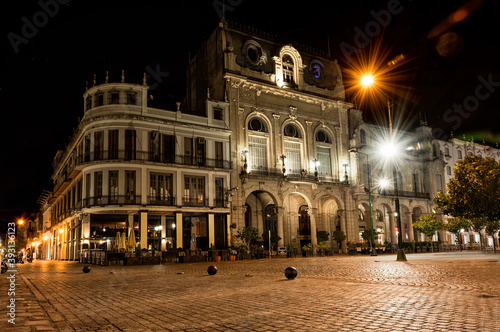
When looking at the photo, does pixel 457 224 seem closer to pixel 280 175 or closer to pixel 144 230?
pixel 280 175

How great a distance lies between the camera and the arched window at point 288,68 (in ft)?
145

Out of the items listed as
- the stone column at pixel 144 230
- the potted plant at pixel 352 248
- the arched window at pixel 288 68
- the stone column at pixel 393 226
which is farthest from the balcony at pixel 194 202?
the stone column at pixel 393 226

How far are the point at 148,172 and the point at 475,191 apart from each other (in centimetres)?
2518

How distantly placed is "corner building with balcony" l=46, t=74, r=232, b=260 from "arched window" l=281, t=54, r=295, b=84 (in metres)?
9.14

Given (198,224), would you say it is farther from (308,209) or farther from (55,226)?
(55,226)

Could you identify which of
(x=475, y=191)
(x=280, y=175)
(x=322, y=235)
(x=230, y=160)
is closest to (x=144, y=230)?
(x=230, y=160)

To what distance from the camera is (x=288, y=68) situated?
44.8 m

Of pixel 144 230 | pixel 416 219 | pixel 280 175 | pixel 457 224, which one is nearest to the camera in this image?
pixel 144 230

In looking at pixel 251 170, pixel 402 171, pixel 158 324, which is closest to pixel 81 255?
pixel 251 170

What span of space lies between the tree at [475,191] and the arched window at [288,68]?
19663 mm

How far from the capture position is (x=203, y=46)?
147 feet

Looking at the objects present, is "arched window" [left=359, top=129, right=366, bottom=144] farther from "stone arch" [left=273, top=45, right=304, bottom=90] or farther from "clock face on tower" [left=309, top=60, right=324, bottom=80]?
"stone arch" [left=273, top=45, right=304, bottom=90]

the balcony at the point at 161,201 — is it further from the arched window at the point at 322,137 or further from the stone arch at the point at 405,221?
the stone arch at the point at 405,221

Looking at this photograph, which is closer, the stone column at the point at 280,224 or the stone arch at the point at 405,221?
the stone column at the point at 280,224
